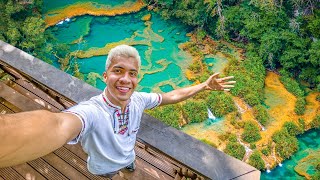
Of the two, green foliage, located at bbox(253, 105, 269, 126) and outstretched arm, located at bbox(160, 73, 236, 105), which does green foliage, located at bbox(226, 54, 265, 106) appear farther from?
outstretched arm, located at bbox(160, 73, 236, 105)

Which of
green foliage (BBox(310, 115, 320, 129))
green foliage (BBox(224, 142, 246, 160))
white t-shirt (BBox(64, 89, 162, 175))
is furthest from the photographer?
green foliage (BBox(310, 115, 320, 129))

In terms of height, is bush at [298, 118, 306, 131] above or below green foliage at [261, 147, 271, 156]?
above

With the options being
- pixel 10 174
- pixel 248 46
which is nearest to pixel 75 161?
pixel 10 174

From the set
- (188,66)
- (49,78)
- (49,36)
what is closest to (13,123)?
(49,78)

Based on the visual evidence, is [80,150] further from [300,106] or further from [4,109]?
[300,106]

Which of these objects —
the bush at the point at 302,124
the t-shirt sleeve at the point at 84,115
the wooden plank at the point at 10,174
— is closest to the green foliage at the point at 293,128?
the bush at the point at 302,124

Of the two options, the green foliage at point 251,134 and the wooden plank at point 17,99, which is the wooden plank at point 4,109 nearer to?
the wooden plank at point 17,99

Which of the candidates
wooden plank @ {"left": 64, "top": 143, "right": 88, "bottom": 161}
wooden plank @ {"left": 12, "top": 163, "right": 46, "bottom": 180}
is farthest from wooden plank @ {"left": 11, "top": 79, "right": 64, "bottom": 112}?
wooden plank @ {"left": 12, "top": 163, "right": 46, "bottom": 180}

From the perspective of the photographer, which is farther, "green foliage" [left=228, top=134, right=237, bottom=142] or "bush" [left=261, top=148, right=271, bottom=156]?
"green foliage" [left=228, top=134, right=237, bottom=142]
